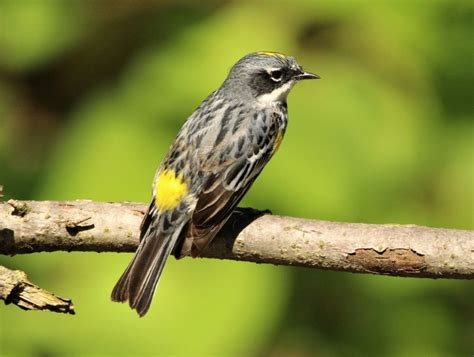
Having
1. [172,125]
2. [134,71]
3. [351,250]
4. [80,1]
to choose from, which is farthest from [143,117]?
[351,250]

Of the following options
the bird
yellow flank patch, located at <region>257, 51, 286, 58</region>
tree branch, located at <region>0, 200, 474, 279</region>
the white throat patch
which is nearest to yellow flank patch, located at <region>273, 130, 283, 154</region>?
the bird

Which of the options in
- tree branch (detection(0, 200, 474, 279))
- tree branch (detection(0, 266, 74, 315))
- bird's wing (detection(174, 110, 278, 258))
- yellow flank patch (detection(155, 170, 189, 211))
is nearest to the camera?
tree branch (detection(0, 266, 74, 315))

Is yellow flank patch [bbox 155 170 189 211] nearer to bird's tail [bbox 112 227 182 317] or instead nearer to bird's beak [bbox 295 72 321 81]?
bird's tail [bbox 112 227 182 317]

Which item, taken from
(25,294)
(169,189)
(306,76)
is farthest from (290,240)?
(306,76)

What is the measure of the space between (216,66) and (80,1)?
80 centimetres

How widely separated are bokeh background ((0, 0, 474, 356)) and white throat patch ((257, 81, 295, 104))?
0.21 feet

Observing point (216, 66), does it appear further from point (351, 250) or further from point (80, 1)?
point (351, 250)

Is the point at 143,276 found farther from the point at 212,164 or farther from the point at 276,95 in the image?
the point at 276,95

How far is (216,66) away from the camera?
4809 mm

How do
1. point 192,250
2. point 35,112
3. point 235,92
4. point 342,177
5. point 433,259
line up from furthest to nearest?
1. point 35,112
2. point 235,92
3. point 342,177
4. point 192,250
5. point 433,259

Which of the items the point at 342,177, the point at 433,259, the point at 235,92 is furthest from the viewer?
the point at 235,92

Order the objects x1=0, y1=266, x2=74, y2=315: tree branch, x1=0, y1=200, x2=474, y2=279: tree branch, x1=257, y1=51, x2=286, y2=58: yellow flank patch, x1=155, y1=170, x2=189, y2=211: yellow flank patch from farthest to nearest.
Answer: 1. x1=257, y1=51, x2=286, y2=58: yellow flank patch
2. x1=155, y1=170, x2=189, y2=211: yellow flank patch
3. x1=0, y1=200, x2=474, y2=279: tree branch
4. x1=0, y1=266, x2=74, y2=315: tree branch

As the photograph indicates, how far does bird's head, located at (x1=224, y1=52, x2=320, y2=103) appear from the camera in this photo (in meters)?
4.65

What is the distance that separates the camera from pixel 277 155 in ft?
14.5
